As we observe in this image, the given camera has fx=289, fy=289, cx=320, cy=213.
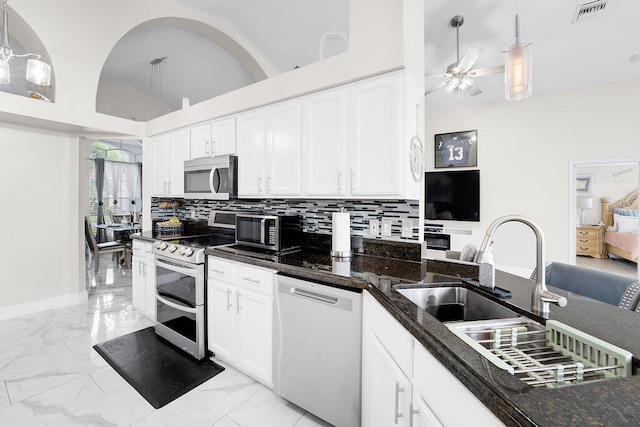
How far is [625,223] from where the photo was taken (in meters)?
4.34

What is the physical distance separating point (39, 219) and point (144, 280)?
173 centimetres

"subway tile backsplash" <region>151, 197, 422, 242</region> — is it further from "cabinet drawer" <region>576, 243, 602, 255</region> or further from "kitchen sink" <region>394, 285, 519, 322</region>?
"cabinet drawer" <region>576, 243, 602, 255</region>

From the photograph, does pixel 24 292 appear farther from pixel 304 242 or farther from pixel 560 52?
pixel 560 52

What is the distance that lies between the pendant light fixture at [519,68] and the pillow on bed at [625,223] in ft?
12.7

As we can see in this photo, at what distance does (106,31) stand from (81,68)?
1.83ft

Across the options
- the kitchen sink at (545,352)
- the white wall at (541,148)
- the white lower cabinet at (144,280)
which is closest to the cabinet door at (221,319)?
the white lower cabinet at (144,280)

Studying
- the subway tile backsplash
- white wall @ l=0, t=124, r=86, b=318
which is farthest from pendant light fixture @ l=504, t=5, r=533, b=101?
white wall @ l=0, t=124, r=86, b=318

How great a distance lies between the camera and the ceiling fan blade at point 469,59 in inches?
107

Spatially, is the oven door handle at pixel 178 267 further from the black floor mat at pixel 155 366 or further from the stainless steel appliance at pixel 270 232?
the black floor mat at pixel 155 366

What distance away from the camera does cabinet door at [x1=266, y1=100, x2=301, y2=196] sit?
8.16 ft

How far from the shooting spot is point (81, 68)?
329 centimetres

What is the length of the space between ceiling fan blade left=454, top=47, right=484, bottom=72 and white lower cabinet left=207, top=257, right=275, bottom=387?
2.74 meters

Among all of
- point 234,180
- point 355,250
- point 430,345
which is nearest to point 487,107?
point 355,250

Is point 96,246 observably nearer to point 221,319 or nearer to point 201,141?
point 201,141
